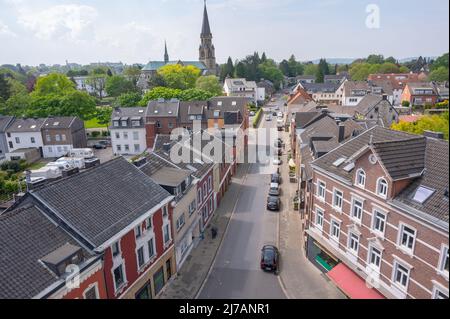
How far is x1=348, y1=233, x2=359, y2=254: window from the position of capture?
65.6 ft

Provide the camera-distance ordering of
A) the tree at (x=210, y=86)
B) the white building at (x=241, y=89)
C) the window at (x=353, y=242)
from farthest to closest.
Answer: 1. the white building at (x=241, y=89)
2. the tree at (x=210, y=86)
3. the window at (x=353, y=242)

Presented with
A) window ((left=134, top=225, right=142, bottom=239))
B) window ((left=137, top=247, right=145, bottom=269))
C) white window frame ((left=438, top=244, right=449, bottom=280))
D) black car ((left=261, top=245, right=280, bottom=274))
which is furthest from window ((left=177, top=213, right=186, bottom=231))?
white window frame ((left=438, top=244, right=449, bottom=280))

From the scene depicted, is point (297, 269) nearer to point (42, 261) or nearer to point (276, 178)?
point (42, 261)

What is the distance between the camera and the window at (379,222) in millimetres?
17906

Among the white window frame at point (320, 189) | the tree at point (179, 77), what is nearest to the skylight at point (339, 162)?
the white window frame at point (320, 189)

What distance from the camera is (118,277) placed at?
1741cm

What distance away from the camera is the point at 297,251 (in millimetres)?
25953

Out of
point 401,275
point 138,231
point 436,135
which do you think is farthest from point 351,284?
point 138,231

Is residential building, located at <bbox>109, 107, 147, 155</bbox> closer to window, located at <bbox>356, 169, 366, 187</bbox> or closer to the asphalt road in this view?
the asphalt road

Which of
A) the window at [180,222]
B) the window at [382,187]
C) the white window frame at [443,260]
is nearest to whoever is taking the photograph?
the white window frame at [443,260]

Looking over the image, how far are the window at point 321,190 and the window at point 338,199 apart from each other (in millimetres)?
1091

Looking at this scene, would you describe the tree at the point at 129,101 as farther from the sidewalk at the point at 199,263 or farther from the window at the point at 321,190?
the window at the point at 321,190

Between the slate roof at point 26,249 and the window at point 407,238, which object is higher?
the slate roof at point 26,249
